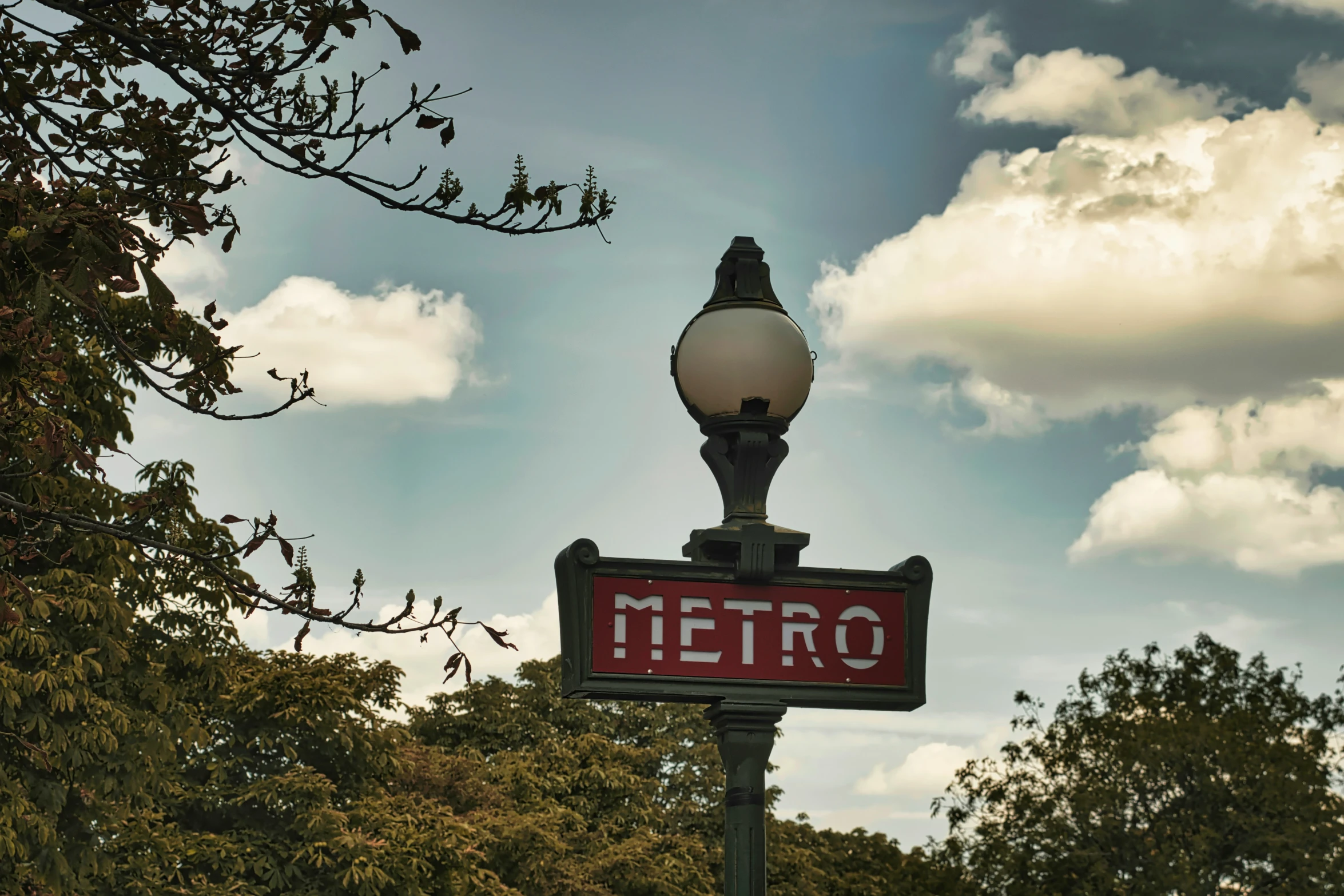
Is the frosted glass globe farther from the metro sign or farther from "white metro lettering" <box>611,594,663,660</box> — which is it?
"white metro lettering" <box>611,594,663,660</box>

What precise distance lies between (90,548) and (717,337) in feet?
56.7

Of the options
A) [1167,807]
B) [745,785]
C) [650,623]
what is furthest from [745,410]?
[1167,807]

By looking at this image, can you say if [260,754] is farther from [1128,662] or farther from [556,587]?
[556,587]

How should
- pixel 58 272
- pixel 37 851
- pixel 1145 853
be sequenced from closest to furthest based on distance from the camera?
pixel 58 272 → pixel 37 851 → pixel 1145 853

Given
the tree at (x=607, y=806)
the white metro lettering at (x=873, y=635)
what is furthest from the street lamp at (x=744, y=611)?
the tree at (x=607, y=806)

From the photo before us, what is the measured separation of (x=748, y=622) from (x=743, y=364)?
3.26ft

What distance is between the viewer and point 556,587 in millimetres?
5598

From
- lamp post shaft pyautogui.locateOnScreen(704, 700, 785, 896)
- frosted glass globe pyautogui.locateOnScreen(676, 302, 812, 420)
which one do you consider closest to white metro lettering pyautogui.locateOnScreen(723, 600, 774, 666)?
lamp post shaft pyautogui.locateOnScreen(704, 700, 785, 896)

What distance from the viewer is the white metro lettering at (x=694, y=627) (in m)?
5.57

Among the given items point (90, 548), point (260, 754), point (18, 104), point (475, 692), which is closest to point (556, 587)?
point (18, 104)

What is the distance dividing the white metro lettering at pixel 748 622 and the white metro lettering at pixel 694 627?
0.27ft

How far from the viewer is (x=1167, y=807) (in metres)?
37.3

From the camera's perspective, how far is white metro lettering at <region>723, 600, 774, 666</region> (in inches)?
220

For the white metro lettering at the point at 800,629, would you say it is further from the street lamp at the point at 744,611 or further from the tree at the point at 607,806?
the tree at the point at 607,806
